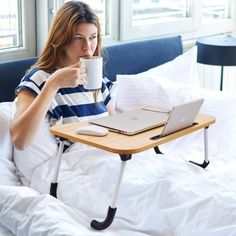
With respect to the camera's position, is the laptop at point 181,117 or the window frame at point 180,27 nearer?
the laptop at point 181,117

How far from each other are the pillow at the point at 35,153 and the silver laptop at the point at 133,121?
0.23 metres

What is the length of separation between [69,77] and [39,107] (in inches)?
5.6

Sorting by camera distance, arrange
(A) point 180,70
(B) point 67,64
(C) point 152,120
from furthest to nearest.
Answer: (A) point 180,70 → (B) point 67,64 → (C) point 152,120

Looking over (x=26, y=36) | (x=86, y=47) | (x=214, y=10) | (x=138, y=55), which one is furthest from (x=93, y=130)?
(x=214, y=10)

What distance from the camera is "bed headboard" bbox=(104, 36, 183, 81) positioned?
2.42 meters

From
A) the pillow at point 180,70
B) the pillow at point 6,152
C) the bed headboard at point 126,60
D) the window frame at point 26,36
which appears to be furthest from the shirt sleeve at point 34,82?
the pillow at point 180,70

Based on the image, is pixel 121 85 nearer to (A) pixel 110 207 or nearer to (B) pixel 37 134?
(B) pixel 37 134

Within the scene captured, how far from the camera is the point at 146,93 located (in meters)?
2.28

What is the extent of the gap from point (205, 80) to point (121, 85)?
4.80 ft

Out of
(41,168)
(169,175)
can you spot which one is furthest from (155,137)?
(41,168)

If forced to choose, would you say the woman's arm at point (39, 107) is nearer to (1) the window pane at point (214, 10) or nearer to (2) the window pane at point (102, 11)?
(2) the window pane at point (102, 11)

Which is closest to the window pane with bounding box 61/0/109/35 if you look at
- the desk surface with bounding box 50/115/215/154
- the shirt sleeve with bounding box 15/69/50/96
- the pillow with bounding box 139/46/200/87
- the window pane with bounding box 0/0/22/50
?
the pillow with bounding box 139/46/200/87

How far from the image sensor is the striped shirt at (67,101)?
5.76 feet

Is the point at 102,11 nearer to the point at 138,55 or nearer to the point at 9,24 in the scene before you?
the point at 138,55
